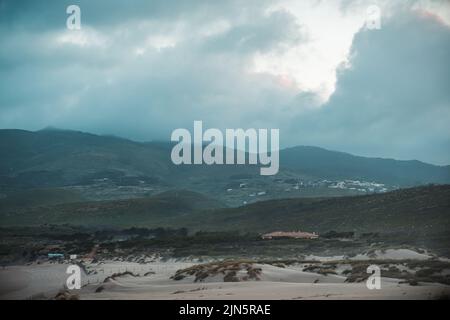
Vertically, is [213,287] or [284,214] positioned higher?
[284,214]

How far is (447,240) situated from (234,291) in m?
31.4

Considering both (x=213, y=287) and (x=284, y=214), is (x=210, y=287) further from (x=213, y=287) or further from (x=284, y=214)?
(x=284, y=214)

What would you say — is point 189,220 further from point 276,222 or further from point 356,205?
point 356,205

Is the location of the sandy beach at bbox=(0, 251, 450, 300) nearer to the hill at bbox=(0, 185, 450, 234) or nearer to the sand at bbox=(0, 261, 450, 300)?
the sand at bbox=(0, 261, 450, 300)

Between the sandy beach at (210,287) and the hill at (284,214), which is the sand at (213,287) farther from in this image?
the hill at (284,214)

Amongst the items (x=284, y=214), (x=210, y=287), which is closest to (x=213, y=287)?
(x=210, y=287)

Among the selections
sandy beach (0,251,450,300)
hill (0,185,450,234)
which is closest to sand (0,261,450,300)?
sandy beach (0,251,450,300)

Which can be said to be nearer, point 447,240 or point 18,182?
point 447,240

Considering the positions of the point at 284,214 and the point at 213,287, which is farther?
the point at 284,214

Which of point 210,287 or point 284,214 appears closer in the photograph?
point 210,287
